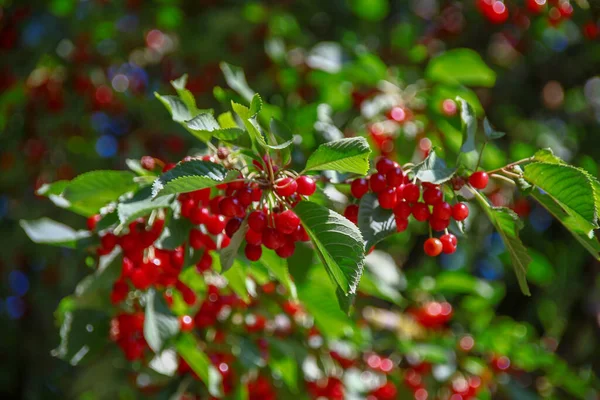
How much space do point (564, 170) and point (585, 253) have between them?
7.80ft

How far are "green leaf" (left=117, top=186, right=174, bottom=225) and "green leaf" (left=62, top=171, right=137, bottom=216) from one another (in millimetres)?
112

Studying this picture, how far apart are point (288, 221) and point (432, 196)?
0.30 meters

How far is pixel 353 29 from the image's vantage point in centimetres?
354

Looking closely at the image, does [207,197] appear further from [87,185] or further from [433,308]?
[433,308]

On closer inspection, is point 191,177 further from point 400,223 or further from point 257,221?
point 400,223

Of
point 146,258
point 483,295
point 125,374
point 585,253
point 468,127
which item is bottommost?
point 585,253

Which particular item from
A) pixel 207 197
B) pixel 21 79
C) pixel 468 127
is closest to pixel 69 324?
pixel 207 197

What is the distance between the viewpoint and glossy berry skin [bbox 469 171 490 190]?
1.27m

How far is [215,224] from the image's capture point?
1.40 meters

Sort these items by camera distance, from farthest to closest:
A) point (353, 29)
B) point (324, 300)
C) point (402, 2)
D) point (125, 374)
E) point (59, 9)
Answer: point (402, 2)
point (353, 29)
point (59, 9)
point (125, 374)
point (324, 300)

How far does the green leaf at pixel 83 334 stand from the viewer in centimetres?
174

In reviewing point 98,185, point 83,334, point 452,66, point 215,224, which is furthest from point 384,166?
point 452,66

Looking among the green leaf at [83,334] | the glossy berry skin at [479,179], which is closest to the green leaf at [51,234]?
the green leaf at [83,334]

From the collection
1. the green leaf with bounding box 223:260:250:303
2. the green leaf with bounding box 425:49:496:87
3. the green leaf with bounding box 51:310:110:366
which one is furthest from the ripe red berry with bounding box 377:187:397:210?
the green leaf with bounding box 425:49:496:87
